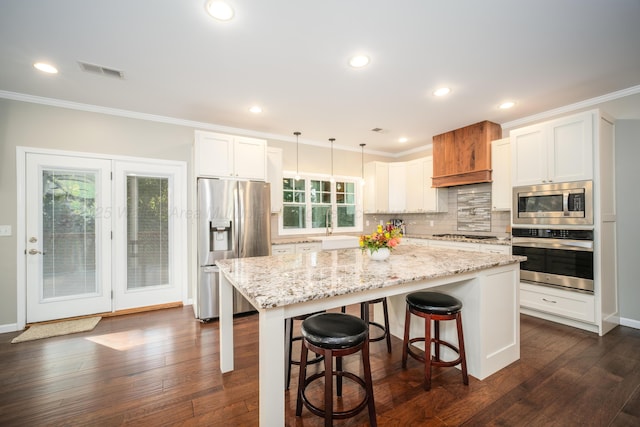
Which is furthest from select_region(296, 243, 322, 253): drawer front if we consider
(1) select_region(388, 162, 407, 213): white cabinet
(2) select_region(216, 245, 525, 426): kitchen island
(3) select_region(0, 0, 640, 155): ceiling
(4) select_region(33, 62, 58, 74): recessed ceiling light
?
(4) select_region(33, 62, 58, 74): recessed ceiling light

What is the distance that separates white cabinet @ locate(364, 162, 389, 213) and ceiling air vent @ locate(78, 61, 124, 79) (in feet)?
13.3

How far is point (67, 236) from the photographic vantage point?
3336 millimetres

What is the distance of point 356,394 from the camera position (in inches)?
76.9

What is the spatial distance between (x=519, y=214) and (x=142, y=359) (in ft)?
14.3

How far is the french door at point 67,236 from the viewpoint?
124 inches

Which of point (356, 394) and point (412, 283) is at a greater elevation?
point (412, 283)

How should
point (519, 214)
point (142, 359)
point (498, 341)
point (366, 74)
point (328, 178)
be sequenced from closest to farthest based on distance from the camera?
point (498, 341) < point (142, 359) < point (366, 74) < point (519, 214) < point (328, 178)

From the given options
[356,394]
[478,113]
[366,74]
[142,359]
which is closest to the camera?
[356,394]

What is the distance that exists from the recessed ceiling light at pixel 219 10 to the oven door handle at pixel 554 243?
12.6 ft

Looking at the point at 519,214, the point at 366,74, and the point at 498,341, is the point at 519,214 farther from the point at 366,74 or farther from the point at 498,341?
the point at 366,74

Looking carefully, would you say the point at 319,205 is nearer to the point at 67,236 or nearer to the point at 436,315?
the point at 436,315

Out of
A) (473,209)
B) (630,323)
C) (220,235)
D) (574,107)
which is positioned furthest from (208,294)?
(574,107)

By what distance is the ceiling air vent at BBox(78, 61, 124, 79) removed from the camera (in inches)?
97.3

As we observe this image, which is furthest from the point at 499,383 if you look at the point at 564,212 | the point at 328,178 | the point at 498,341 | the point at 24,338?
the point at 24,338
